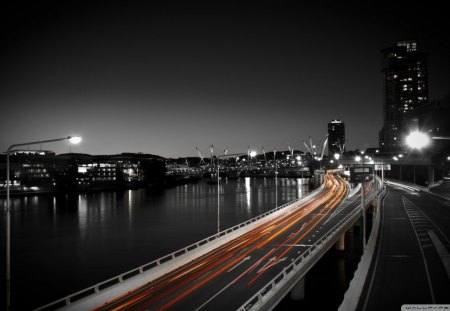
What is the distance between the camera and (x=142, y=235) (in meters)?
54.4

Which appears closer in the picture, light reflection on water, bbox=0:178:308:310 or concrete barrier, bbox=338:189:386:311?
concrete barrier, bbox=338:189:386:311

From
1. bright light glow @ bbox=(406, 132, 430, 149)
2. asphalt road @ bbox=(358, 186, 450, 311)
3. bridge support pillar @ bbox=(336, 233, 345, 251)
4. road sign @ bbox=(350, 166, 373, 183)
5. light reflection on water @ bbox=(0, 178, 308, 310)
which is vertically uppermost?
bright light glow @ bbox=(406, 132, 430, 149)

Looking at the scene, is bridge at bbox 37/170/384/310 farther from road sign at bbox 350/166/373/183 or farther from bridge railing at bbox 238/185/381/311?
road sign at bbox 350/166/373/183

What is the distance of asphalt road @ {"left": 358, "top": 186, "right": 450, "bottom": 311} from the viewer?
18938 mm

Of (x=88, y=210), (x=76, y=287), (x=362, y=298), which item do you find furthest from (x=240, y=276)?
(x=88, y=210)

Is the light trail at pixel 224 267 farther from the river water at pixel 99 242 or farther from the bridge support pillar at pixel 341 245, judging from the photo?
Answer: the river water at pixel 99 242

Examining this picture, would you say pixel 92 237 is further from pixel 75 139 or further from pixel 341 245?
pixel 75 139

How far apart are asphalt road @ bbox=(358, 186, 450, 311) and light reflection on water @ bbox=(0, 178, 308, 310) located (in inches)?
846

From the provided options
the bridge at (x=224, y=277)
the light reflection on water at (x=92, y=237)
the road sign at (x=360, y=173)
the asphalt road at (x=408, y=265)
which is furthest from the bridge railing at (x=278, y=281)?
the light reflection on water at (x=92, y=237)

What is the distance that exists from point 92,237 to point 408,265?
40.1 meters

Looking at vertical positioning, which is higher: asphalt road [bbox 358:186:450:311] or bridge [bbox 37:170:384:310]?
bridge [bbox 37:170:384:310]

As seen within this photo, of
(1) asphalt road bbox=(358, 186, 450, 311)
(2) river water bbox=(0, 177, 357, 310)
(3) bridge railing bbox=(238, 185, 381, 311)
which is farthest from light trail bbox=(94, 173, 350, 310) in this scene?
(1) asphalt road bbox=(358, 186, 450, 311)

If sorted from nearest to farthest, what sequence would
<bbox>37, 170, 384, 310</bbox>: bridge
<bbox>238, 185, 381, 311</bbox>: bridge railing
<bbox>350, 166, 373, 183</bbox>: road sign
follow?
<bbox>238, 185, 381, 311</bbox>: bridge railing < <bbox>37, 170, 384, 310</bbox>: bridge < <bbox>350, 166, 373, 183</bbox>: road sign

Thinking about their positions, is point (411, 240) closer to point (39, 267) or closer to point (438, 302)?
point (438, 302)
